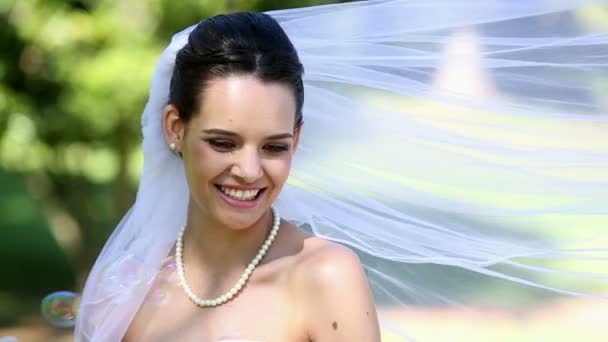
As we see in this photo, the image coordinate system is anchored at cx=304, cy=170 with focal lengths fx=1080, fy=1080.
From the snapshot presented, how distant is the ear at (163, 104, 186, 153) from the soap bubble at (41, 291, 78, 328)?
0.85 m

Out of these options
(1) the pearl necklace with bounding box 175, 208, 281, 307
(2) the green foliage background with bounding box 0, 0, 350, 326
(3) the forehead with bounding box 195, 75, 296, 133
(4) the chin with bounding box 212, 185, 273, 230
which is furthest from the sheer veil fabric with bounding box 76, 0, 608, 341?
(2) the green foliage background with bounding box 0, 0, 350, 326

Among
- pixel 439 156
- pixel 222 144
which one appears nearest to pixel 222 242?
pixel 222 144

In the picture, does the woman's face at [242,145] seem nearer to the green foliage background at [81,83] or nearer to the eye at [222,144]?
the eye at [222,144]

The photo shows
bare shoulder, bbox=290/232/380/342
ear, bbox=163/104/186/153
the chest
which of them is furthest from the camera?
ear, bbox=163/104/186/153

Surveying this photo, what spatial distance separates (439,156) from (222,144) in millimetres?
732

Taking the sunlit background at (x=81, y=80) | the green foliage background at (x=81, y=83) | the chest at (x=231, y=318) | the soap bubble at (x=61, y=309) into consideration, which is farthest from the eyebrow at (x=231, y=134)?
the green foliage background at (x=81, y=83)

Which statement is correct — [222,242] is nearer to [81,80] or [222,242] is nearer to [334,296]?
[334,296]

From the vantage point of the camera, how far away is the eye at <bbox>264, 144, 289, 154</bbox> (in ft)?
8.82

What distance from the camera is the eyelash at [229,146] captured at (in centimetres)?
268

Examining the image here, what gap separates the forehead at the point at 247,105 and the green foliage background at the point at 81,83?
158 inches

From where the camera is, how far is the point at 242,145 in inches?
105

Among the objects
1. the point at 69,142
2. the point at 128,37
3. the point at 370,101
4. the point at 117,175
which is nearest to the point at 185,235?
the point at 370,101

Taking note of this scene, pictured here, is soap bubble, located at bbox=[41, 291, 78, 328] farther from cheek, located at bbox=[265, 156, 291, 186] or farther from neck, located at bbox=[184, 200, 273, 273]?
cheek, located at bbox=[265, 156, 291, 186]

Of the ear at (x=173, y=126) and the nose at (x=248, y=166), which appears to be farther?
the ear at (x=173, y=126)
